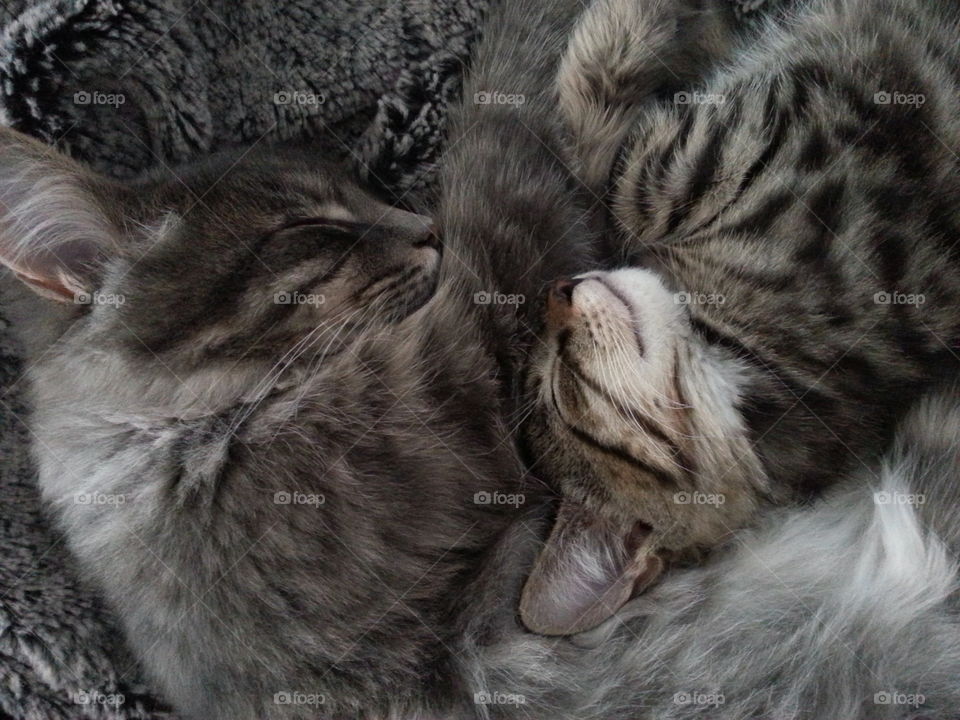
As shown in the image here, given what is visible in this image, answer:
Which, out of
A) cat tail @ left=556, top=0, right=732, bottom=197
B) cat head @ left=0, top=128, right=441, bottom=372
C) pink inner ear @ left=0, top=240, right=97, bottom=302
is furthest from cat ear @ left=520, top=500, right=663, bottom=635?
pink inner ear @ left=0, top=240, right=97, bottom=302

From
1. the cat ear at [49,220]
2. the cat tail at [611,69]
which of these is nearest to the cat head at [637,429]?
the cat tail at [611,69]

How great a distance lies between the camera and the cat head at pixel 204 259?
1.23 m

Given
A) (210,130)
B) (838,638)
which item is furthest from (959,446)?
(210,130)

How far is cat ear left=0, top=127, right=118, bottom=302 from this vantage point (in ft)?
3.90

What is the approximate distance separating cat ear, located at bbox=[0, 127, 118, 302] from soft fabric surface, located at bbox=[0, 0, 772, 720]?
1.30 feet

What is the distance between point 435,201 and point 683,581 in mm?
952

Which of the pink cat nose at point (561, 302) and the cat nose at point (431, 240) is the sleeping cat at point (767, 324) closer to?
the pink cat nose at point (561, 302)

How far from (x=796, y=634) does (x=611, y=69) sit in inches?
46.9

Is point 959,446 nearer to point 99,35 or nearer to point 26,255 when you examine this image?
point 26,255

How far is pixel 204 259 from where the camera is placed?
4.29 feet

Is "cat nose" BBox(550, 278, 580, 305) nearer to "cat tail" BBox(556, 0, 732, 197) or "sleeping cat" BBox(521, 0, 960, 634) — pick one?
"sleeping cat" BBox(521, 0, 960, 634)

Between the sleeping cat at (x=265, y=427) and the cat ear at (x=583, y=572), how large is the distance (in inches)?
3.6

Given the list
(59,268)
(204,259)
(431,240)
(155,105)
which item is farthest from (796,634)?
(155,105)

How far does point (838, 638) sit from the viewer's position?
51.8 inches
